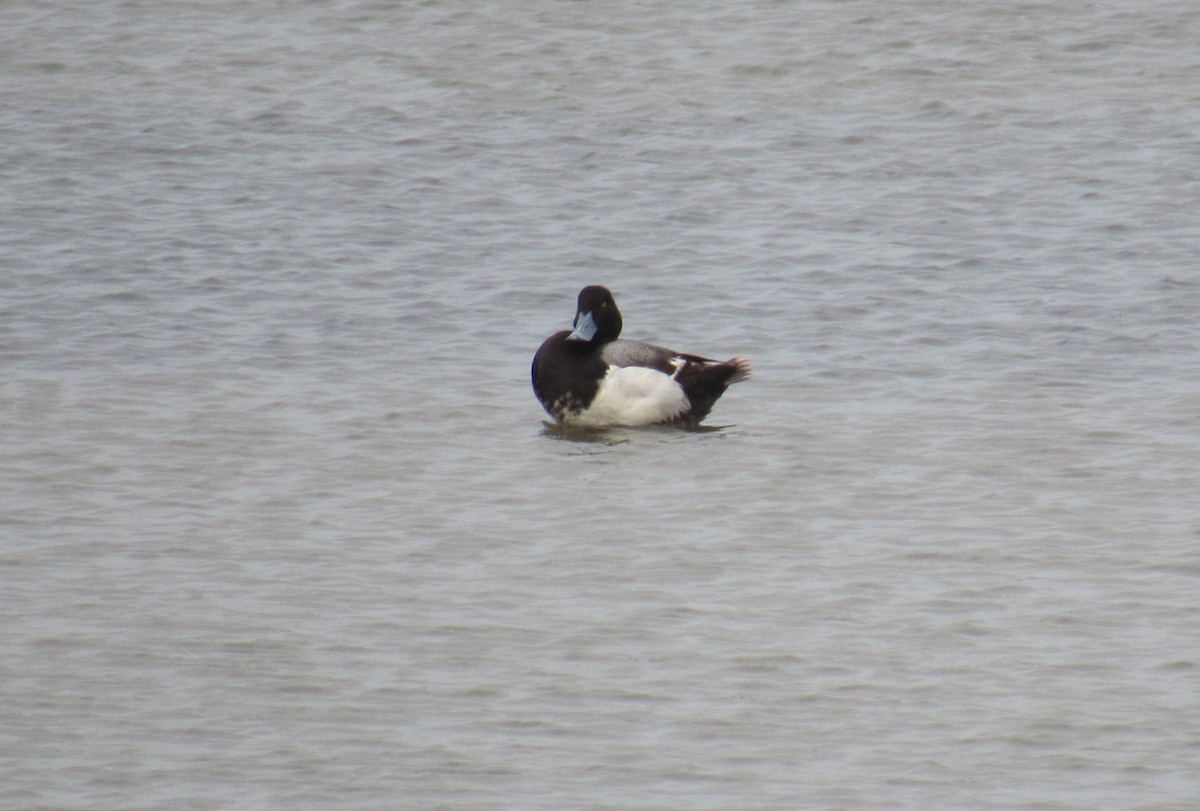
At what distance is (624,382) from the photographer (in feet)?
36.6

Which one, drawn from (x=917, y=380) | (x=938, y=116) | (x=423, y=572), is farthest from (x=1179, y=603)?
(x=938, y=116)

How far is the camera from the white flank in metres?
11.1

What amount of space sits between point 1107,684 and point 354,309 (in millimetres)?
7529

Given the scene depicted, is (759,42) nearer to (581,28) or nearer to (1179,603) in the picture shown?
(581,28)

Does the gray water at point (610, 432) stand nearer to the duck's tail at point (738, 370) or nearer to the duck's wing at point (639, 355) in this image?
the duck's tail at point (738, 370)

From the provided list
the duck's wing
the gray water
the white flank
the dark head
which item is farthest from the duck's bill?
the gray water

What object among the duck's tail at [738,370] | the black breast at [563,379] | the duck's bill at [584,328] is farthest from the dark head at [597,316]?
the duck's tail at [738,370]

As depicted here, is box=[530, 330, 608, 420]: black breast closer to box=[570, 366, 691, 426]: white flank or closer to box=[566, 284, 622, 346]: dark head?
box=[570, 366, 691, 426]: white flank

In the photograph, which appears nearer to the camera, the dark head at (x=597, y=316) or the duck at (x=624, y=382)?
the duck at (x=624, y=382)

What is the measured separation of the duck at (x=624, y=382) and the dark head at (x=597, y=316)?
6 cm

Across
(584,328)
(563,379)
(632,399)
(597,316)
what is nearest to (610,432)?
(632,399)

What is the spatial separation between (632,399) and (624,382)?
10 cm

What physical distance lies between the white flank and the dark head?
1.49 feet

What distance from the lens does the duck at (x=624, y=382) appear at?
1095 cm
